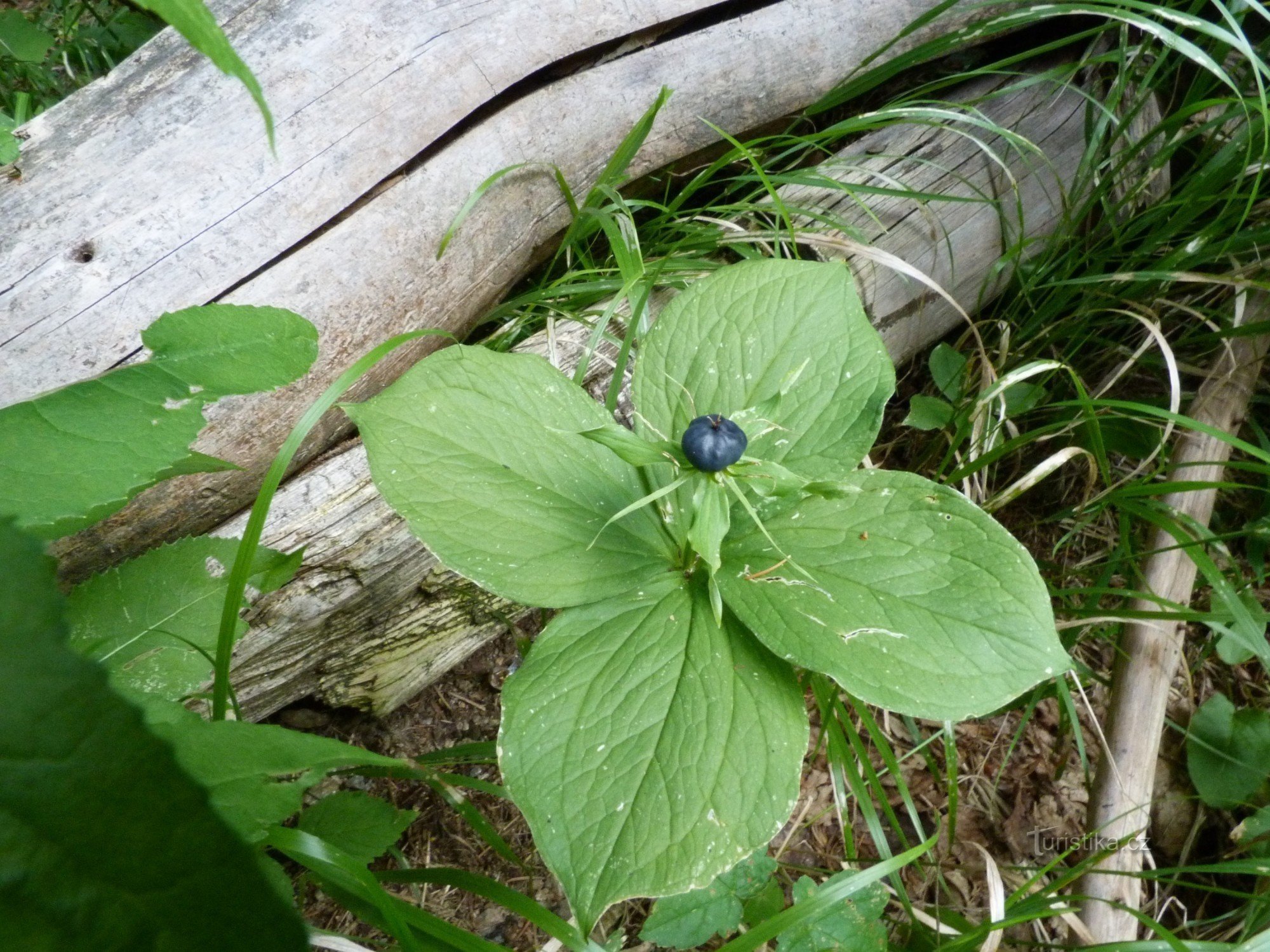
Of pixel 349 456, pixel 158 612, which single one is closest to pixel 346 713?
pixel 349 456

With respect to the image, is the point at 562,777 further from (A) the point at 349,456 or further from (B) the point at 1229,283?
(B) the point at 1229,283

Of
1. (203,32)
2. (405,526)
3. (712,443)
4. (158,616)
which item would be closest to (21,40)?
(405,526)

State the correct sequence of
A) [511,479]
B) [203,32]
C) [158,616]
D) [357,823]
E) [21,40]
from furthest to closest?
[21,40] → [357,823] → [511,479] → [158,616] → [203,32]

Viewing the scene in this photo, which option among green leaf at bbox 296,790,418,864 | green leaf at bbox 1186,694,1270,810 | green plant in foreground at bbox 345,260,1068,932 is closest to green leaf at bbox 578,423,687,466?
green plant in foreground at bbox 345,260,1068,932

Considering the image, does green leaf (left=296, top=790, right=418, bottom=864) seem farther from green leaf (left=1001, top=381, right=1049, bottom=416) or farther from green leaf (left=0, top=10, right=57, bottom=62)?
green leaf (left=0, top=10, right=57, bottom=62)

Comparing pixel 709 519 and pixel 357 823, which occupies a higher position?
pixel 709 519

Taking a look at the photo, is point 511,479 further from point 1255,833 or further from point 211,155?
point 1255,833
